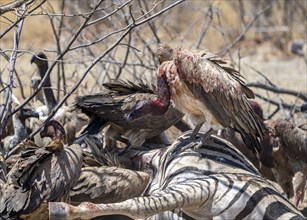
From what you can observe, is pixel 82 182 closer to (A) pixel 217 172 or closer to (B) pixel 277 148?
(A) pixel 217 172

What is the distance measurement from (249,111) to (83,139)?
1386 mm

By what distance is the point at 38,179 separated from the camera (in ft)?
20.9

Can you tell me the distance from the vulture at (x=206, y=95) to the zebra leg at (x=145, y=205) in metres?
0.94

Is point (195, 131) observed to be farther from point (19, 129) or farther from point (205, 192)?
point (19, 129)

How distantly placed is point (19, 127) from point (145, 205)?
293cm

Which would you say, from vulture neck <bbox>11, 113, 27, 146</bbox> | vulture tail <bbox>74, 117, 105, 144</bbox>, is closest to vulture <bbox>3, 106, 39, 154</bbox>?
vulture neck <bbox>11, 113, 27, 146</bbox>

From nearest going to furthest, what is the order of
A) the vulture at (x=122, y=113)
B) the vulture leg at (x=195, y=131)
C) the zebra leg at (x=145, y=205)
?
1. the zebra leg at (x=145, y=205)
2. the vulture leg at (x=195, y=131)
3. the vulture at (x=122, y=113)

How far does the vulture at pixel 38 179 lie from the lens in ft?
20.4

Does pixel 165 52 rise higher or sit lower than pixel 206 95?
higher

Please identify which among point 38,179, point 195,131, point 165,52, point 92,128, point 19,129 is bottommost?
point 38,179

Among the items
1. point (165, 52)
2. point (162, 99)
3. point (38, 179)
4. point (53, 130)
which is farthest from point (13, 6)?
point (165, 52)

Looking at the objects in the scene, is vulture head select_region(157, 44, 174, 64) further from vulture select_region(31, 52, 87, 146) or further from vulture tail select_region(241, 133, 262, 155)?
vulture tail select_region(241, 133, 262, 155)

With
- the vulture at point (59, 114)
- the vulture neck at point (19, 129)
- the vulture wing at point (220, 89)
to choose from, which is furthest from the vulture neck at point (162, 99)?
the vulture neck at point (19, 129)

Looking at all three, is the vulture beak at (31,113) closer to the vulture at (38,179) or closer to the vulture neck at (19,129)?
the vulture neck at (19,129)
